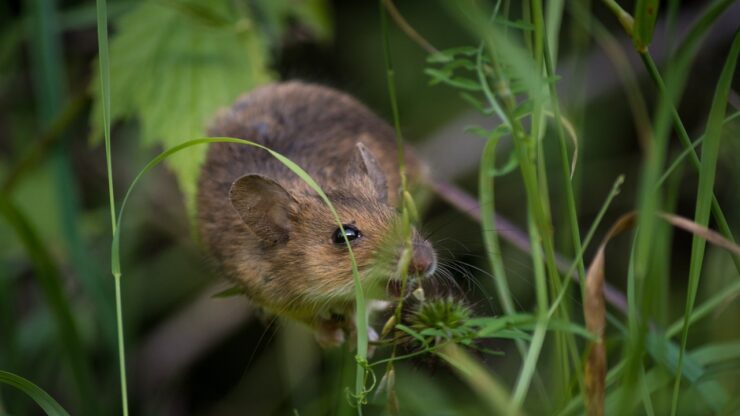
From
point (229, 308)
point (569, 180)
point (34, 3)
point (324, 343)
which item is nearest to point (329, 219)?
point (324, 343)

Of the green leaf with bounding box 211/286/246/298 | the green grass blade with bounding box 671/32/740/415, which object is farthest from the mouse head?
the green grass blade with bounding box 671/32/740/415

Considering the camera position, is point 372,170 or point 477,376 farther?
point 372,170

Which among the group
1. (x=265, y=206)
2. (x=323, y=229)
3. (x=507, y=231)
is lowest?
(x=507, y=231)

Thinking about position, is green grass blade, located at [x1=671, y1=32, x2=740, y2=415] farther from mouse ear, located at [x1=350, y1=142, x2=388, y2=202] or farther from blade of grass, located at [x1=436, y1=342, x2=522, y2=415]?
mouse ear, located at [x1=350, y1=142, x2=388, y2=202]

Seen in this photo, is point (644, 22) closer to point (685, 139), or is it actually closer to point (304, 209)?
point (685, 139)

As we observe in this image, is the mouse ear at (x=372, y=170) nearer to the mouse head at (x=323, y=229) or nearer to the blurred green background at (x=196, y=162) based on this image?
the mouse head at (x=323, y=229)

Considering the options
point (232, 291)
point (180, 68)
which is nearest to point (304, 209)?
point (232, 291)

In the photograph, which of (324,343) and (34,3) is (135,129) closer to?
(34,3)
